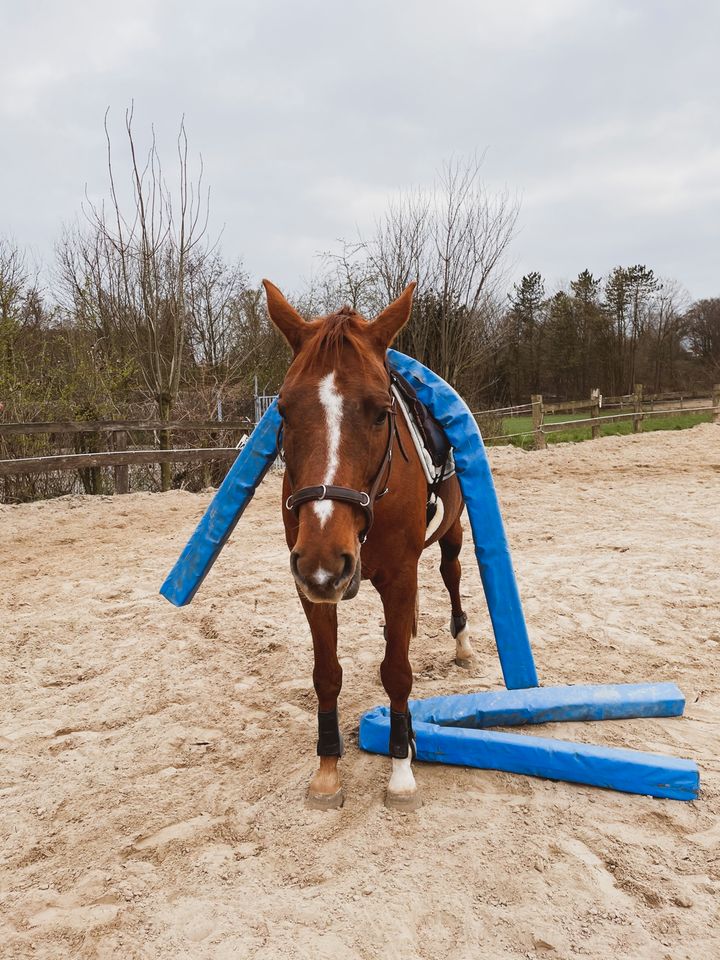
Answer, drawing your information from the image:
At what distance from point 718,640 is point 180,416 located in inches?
435

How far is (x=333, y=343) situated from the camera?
1984 millimetres

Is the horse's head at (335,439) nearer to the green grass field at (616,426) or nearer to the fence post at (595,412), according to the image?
the green grass field at (616,426)

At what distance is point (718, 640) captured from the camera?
369 centimetres

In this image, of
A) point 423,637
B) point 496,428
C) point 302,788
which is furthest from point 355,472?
point 496,428

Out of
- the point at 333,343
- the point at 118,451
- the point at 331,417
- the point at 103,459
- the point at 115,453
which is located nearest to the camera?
the point at 331,417

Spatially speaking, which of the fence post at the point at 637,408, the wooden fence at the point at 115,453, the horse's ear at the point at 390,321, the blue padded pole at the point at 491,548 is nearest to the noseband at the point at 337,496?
the horse's ear at the point at 390,321

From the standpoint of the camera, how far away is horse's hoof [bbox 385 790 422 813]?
222 centimetres

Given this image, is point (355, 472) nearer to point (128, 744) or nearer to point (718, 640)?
point (128, 744)

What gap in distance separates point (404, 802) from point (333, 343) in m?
1.77

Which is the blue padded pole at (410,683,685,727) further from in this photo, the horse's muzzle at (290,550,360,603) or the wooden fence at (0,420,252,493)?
the wooden fence at (0,420,252,493)

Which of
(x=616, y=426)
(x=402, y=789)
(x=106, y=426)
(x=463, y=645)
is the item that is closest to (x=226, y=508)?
(x=402, y=789)

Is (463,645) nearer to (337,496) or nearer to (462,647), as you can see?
(462,647)

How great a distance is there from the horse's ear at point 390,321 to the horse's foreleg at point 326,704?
41.3 inches

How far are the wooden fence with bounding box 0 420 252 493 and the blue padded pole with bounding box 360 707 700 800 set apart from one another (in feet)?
23.7
